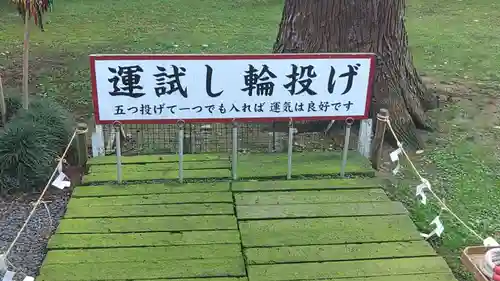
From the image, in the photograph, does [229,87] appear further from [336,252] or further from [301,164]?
[336,252]

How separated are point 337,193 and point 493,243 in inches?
48.1

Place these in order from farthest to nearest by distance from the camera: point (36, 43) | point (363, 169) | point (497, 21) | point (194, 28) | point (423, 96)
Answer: point (497, 21), point (194, 28), point (36, 43), point (423, 96), point (363, 169)

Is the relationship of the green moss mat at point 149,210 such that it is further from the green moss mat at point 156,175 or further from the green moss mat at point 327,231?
the green moss mat at point 156,175

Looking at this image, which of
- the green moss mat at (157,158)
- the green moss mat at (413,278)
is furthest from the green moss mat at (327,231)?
the green moss mat at (157,158)

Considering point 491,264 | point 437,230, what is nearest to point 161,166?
point 437,230

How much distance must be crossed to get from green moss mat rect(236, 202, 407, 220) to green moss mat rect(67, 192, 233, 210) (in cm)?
21

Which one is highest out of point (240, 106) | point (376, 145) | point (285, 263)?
point (240, 106)

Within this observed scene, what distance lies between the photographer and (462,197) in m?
4.46

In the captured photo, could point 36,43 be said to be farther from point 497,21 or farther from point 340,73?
point 497,21

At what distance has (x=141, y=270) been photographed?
3377mm

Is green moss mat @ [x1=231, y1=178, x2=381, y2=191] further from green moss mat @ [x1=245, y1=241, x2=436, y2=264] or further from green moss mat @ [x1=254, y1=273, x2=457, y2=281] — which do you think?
green moss mat @ [x1=254, y1=273, x2=457, y2=281]

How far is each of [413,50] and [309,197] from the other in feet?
16.5

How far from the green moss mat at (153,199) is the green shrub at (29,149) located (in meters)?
0.50

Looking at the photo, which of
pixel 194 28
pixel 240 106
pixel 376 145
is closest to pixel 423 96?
pixel 376 145
